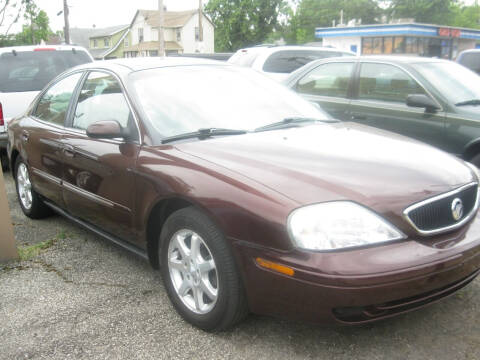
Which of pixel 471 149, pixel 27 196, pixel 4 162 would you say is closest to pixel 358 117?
pixel 471 149

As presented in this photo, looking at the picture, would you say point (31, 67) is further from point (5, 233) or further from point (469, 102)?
point (469, 102)

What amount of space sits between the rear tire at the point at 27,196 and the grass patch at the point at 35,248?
0.55m

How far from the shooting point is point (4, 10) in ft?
43.5

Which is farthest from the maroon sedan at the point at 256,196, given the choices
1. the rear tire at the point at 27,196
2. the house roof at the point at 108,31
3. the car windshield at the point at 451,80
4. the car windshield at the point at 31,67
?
the house roof at the point at 108,31

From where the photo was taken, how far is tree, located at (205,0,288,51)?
2242 inches

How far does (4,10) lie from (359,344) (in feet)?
44.3

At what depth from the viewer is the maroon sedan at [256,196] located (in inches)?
93.9

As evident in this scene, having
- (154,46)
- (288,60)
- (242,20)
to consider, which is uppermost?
(242,20)

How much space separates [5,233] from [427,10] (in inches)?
3263

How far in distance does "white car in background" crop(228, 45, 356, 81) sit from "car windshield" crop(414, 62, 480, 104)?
4.30 metres

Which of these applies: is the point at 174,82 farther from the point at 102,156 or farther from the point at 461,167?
the point at 461,167

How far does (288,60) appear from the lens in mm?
10383

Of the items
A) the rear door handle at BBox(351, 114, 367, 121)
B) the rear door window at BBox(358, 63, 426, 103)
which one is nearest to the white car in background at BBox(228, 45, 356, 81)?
the rear door window at BBox(358, 63, 426, 103)

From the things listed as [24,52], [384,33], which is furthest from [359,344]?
[384,33]
